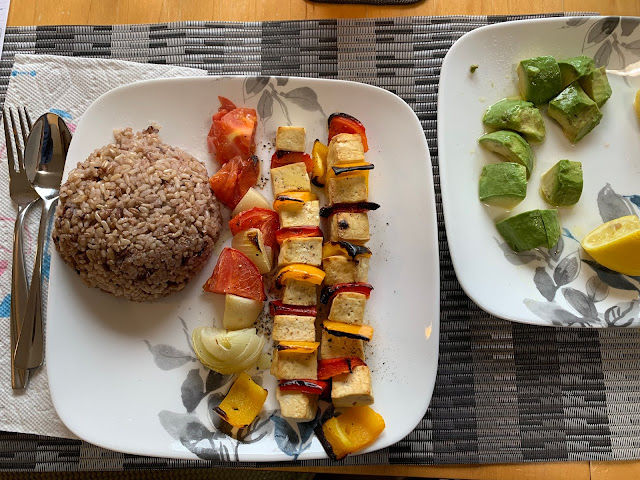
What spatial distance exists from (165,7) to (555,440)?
2.47m

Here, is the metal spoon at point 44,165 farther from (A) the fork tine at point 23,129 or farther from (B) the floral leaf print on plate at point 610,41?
(B) the floral leaf print on plate at point 610,41

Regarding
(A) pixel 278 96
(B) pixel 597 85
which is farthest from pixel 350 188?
(B) pixel 597 85

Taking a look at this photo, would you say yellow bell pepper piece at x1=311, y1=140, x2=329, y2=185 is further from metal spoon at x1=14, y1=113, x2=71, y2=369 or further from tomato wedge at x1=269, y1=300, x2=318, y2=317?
metal spoon at x1=14, y1=113, x2=71, y2=369

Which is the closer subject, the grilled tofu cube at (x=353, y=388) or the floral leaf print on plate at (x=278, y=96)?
Answer: the grilled tofu cube at (x=353, y=388)

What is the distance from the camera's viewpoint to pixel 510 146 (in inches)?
78.4

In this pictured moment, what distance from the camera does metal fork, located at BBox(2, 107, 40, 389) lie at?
1.93m

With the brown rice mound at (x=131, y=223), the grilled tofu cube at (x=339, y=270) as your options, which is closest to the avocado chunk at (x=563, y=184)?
the grilled tofu cube at (x=339, y=270)

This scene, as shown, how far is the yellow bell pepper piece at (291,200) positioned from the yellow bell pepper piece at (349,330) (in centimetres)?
45

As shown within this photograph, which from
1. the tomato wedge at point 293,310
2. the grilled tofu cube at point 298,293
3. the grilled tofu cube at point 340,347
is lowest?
the grilled tofu cube at point 340,347

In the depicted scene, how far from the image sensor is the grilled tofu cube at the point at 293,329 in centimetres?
182

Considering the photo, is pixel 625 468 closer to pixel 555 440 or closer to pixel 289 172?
pixel 555 440

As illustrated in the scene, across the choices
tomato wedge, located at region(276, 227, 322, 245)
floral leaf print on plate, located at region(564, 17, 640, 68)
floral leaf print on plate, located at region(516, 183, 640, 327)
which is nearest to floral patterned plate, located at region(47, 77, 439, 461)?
tomato wedge, located at region(276, 227, 322, 245)

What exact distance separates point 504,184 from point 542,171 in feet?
0.84

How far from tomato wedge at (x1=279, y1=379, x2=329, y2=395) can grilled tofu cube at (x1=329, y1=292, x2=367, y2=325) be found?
24cm
